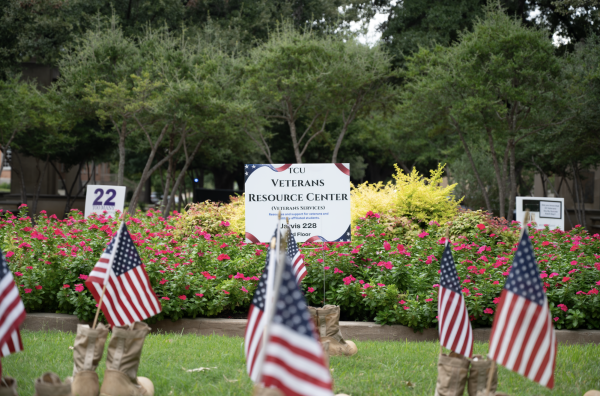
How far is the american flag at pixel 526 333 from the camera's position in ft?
10.8

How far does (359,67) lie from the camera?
2058 cm

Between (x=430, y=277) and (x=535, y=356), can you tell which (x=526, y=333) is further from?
(x=430, y=277)

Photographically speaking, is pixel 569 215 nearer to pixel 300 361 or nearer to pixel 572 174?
pixel 572 174

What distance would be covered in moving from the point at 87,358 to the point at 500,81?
1519 cm

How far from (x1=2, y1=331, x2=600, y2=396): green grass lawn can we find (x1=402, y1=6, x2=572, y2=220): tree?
1178 cm

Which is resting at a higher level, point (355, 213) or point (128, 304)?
point (355, 213)

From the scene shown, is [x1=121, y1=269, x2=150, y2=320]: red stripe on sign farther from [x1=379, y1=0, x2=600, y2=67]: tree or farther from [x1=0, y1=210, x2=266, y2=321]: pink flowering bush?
[x1=379, y1=0, x2=600, y2=67]: tree

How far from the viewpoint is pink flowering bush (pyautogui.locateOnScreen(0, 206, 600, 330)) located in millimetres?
6504

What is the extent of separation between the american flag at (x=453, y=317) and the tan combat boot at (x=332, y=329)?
1.46m

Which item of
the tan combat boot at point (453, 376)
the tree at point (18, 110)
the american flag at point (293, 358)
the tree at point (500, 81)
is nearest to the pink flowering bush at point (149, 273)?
the tan combat boot at point (453, 376)

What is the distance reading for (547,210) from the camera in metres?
14.0

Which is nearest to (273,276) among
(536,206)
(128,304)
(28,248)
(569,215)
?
(128,304)

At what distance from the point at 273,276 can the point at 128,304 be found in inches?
59.2

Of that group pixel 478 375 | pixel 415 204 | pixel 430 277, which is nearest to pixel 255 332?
pixel 478 375
